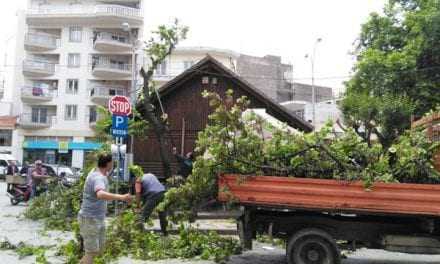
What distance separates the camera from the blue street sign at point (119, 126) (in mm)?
12578

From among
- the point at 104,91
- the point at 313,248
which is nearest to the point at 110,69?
the point at 104,91

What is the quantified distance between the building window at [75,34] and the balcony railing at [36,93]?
5937mm

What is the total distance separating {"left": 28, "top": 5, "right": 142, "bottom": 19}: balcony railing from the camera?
56.5m

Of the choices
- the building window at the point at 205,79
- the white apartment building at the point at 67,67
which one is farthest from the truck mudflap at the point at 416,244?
the white apartment building at the point at 67,67

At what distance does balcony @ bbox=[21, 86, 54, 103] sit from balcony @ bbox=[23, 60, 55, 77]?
1.56 m

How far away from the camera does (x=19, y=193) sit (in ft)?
68.6

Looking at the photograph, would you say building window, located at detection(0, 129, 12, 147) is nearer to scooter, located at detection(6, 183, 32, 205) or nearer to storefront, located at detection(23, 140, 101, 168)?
storefront, located at detection(23, 140, 101, 168)

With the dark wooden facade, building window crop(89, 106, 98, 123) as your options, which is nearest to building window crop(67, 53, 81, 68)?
building window crop(89, 106, 98, 123)

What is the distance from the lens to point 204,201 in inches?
366

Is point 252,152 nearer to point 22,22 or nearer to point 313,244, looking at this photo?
point 313,244

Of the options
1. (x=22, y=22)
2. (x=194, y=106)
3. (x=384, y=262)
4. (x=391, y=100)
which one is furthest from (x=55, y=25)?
(x=384, y=262)

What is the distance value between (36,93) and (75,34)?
7279 millimetres

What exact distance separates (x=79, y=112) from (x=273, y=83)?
21731 mm

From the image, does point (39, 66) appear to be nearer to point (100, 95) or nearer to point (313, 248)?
point (100, 95)
